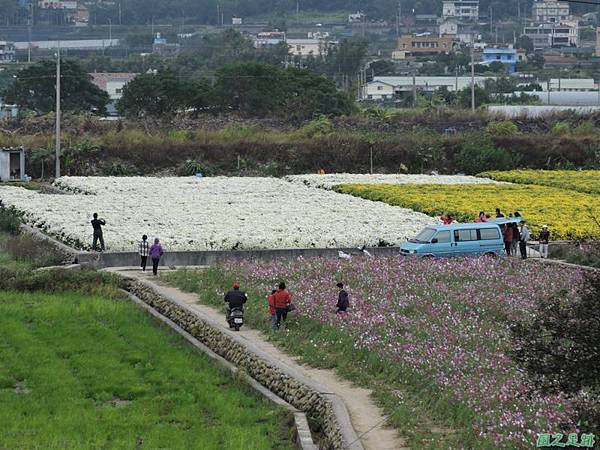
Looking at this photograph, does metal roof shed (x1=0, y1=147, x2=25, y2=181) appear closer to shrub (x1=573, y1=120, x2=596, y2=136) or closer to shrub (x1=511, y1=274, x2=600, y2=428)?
shrub (x1=573, y1=120, x2=596, y2=136)

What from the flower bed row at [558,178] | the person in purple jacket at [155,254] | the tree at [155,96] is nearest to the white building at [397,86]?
the tree at [155,96]

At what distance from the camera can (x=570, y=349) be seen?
53.8 ft

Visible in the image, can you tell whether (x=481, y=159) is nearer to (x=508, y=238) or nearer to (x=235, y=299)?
(x=508, y=238)

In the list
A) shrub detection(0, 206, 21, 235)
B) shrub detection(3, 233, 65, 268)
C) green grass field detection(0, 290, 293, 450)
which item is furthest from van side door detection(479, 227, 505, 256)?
shrub detection(0, 206, 21, 235)

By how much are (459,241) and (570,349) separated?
931 inches

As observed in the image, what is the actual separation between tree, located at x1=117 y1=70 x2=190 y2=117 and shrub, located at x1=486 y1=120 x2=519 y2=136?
76.0 feet

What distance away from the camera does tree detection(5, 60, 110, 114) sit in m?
103

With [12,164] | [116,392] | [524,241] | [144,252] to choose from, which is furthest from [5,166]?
[116,392]

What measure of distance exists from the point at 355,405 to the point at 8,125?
6915 cm

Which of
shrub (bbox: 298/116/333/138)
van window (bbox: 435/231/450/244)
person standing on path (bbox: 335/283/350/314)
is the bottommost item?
van window (bbox: 435/231/450/244)

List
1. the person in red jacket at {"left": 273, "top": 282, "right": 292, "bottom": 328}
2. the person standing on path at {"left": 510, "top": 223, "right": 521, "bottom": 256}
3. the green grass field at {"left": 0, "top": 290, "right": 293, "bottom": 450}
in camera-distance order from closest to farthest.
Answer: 1. the green grass field at {"left": 0, "top": 290, "right": 293, "bottom": 450}
2. the person in red jacket at {"left": 273, "top": 282, "right": 292, "bottom": 328}
3. the person standing on path at {"left": 510, "top": 223, "right": 521, "bottom": 256}

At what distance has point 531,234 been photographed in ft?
145

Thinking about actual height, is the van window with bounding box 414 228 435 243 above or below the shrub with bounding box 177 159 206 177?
above

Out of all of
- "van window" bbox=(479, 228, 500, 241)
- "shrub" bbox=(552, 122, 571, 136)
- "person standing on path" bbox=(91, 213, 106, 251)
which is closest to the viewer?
"van window" bbox=(479, 228, 500, 241)
